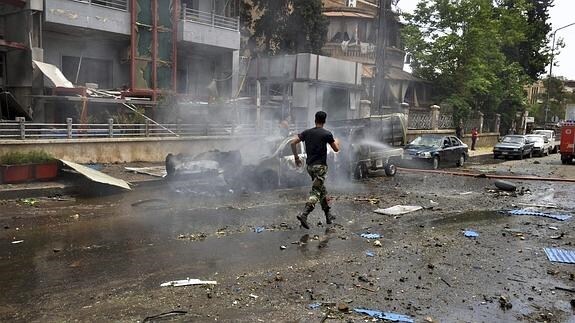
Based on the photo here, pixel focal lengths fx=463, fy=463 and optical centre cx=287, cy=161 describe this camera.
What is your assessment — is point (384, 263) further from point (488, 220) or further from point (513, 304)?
point (488, 220)

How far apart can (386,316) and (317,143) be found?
3.62 meters

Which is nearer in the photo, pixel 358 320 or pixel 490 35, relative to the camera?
pixel 358 320

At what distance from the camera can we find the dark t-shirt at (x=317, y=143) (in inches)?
283

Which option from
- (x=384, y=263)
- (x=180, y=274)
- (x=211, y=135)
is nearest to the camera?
(x=180, y=274)

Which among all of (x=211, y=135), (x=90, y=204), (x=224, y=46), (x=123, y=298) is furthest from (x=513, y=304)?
(x=224, y=46)

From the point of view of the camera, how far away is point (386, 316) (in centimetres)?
398

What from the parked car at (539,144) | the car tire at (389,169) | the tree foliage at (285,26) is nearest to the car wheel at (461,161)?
the car tire at (389,169)

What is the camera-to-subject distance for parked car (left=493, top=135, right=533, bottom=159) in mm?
24438

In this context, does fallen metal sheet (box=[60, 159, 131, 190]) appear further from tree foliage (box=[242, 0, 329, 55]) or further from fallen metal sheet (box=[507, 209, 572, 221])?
tree foliage (box=[242, 0, 329, 55])

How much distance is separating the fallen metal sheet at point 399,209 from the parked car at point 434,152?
8.22 meters

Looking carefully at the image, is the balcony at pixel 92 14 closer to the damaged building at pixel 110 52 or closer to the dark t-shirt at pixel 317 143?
the damaged building at pixel 110 52

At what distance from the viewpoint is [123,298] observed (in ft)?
13.9

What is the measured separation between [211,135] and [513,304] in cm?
1356

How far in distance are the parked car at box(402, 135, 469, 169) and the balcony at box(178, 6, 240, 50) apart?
9.21 metres
